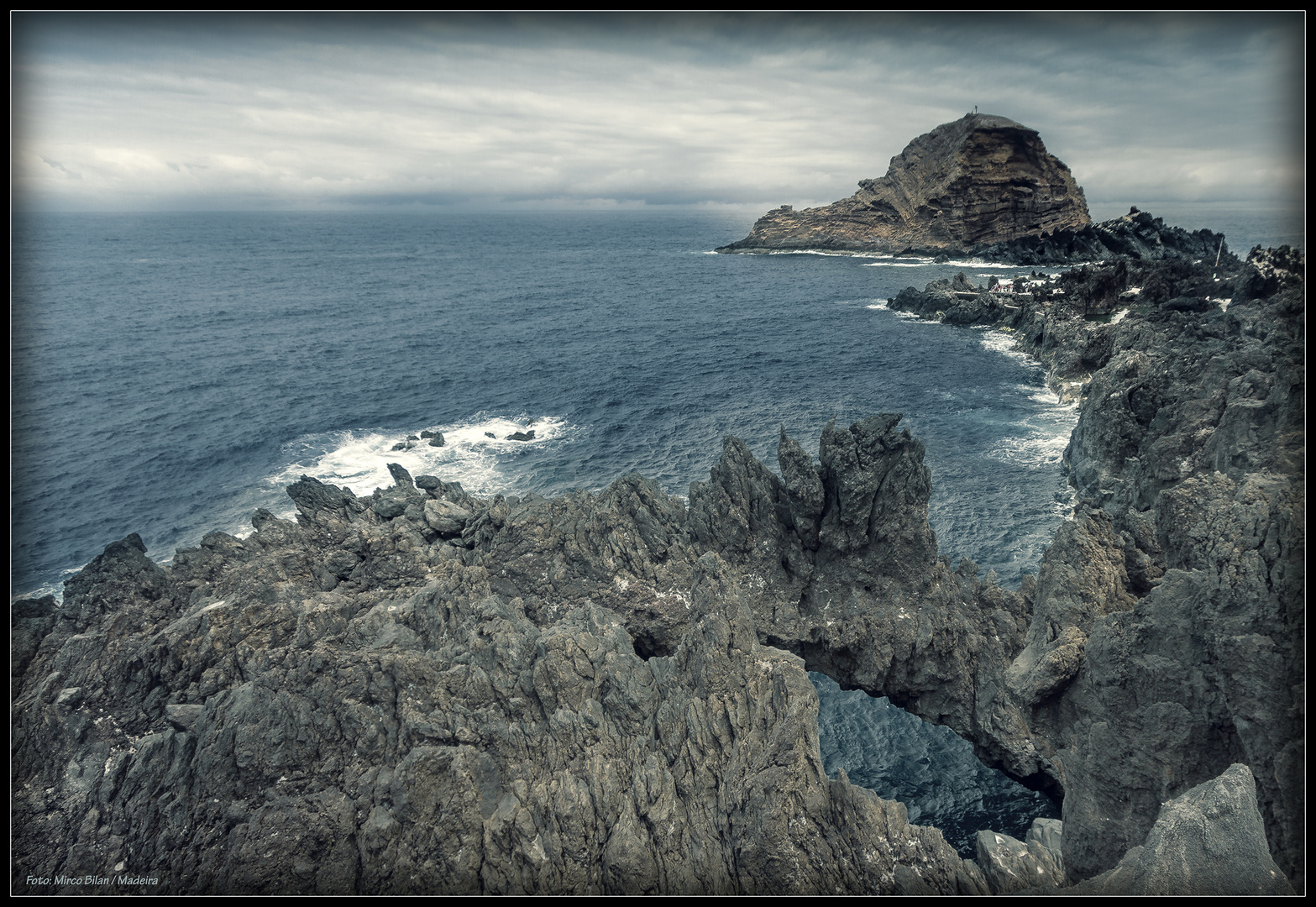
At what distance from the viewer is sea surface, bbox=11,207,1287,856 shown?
28953mm

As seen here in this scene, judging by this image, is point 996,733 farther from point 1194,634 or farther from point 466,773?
point 466,773

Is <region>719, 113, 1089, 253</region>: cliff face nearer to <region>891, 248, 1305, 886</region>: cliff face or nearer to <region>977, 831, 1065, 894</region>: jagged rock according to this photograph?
<region>891, 248, 1305, 886</region>: cliff face

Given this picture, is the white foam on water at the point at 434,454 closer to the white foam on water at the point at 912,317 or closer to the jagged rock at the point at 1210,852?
the jagged rock at the point at 1210,852

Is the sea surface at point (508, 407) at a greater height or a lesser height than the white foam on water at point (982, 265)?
lesser

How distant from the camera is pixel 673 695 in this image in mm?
18156

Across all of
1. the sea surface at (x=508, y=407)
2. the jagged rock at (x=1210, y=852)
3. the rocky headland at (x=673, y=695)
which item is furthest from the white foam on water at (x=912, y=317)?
the jagged rock at (x=1210, y=852)

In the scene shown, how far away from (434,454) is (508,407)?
49.0 feet

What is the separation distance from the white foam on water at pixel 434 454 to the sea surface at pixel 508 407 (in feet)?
0.90

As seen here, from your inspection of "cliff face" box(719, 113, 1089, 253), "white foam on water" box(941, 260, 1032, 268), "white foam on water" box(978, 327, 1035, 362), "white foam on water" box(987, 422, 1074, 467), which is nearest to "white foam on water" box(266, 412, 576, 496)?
"white foam on water" box(987, 422, 1074, 467)

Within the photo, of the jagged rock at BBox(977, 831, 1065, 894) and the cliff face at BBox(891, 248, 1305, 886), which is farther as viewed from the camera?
the jagged rock at BBox(977, 831, 1065, 894)

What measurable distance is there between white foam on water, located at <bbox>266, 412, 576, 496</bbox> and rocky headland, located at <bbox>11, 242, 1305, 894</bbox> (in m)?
24.9

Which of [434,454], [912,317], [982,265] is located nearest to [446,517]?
[434,454]

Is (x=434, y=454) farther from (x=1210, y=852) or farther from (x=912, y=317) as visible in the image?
(x=912, y=317)

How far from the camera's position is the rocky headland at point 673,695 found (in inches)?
543
